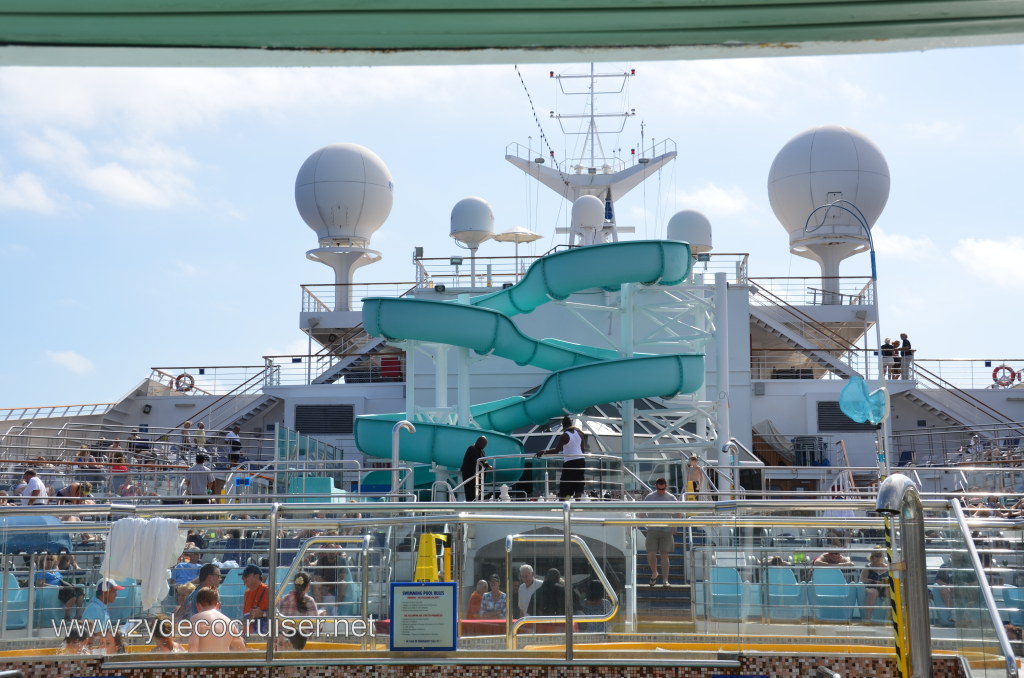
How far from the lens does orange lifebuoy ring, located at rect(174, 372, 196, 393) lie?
111ft

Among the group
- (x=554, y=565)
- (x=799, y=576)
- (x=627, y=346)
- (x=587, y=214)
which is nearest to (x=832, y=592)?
(x=799, y=576)

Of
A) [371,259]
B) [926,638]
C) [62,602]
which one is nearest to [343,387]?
[371,259]

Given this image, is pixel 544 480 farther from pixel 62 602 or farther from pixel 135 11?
pixel 135 11

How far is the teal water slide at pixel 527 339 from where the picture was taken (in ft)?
65.7

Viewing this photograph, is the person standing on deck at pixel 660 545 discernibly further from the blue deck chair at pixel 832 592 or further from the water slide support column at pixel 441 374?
the water slide support column at pixel 441 374

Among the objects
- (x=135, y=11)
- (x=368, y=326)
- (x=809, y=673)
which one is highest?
(x=368, y=326)

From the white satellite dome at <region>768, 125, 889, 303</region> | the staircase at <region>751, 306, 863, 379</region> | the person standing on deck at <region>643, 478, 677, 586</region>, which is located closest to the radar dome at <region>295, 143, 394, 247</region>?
the staircase at <region>751, 306, 863, 379</region>

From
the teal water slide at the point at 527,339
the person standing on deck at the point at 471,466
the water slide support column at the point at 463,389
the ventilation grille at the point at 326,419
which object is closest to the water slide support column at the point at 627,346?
the teal water slide at the point at 527,339

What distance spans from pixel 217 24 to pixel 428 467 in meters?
19.5

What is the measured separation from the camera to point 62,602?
8.84 meters

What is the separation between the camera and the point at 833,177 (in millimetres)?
34281

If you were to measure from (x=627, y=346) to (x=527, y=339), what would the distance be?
205cm

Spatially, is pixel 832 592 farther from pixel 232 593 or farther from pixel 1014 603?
pixel 232 593
